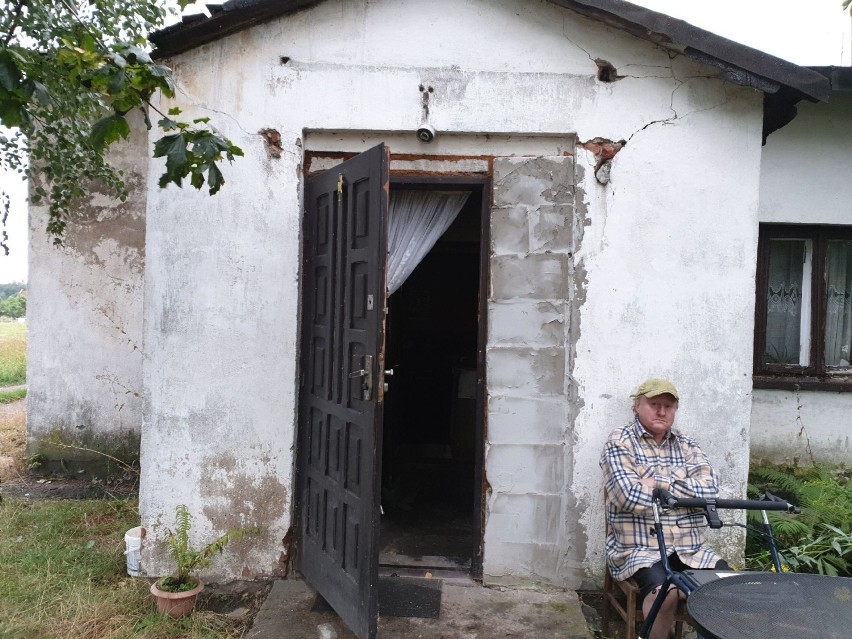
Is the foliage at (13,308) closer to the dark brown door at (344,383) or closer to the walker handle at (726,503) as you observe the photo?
the dark brown door at (344,383)

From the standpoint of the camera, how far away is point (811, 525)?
4.70m

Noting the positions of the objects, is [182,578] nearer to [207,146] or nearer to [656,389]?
[207,146]

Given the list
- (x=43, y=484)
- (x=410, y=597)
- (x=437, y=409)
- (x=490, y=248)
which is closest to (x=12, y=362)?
(x=43, y=484)

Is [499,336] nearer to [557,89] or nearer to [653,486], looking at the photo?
[653,486]

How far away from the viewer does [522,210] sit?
424cm

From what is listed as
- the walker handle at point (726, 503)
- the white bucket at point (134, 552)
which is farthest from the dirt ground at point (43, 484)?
Answer: the walker handle at point (726, 503)

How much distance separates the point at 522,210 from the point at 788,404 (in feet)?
11.9

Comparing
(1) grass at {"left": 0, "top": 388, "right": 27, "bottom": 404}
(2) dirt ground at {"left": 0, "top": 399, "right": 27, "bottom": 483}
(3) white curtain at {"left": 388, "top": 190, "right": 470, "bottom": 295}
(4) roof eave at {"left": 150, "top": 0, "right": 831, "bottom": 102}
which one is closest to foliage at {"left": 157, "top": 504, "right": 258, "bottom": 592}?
(3) white curtain at {"left": 388, "top": 190, "right": 470, "bottom": 295}

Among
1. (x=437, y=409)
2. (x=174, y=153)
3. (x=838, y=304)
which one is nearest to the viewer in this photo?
(x=174, y=153)

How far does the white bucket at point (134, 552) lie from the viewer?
14.1 ft

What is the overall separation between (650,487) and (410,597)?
66.1 inches

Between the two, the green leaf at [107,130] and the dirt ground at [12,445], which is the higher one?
the green leaf at [107,130]

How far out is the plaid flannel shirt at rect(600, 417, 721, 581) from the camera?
347cm

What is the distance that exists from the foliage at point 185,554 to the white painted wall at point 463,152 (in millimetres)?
155
